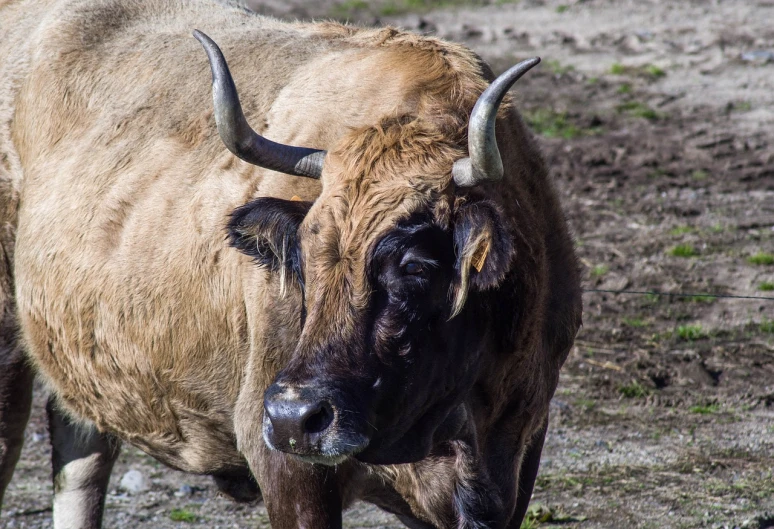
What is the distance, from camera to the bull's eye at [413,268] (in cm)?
370

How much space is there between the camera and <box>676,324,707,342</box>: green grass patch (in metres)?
7.53

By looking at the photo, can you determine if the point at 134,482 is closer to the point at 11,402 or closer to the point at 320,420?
the point at 11,402

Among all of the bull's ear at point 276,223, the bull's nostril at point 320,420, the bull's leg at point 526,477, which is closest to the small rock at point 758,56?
the bull's leg at point 526,477

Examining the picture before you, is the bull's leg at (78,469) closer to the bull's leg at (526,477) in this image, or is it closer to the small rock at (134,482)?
the small rock at (134,482)

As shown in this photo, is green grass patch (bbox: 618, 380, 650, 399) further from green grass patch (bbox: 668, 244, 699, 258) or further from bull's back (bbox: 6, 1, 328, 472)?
bull's back (bbox: 6, 1, 328, 472)

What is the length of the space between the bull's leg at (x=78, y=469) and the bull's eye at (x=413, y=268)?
272 centimetres

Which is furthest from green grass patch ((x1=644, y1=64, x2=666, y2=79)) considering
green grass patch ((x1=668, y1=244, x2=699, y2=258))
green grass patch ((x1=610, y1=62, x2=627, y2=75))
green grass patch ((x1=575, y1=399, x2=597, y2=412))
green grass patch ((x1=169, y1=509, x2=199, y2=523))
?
green grass patch ((x1=169, y1=509, x2=199, y2=523))

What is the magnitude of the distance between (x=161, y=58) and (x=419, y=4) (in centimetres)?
1343

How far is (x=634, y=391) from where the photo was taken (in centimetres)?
697

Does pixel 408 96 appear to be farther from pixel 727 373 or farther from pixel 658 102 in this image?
pixel 658 102

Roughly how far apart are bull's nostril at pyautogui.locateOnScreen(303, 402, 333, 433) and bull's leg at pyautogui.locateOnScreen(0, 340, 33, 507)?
268 centimetres

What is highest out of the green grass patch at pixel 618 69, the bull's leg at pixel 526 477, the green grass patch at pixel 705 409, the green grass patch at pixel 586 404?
the bull's leg at pixel 526 477

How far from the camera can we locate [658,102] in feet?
40.2

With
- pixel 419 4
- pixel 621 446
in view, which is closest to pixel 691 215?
pixel 621 446
